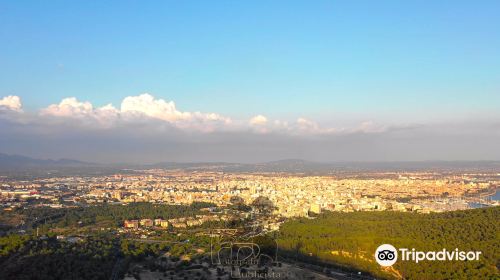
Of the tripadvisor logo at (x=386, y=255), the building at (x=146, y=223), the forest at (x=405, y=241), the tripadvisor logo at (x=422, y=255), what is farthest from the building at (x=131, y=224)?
the tripadvisor logo at (x=422, y=255)

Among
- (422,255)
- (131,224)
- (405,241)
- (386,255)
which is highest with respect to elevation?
(405,241)

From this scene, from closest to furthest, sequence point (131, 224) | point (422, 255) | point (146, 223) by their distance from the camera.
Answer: point (422, 255) < point (131, 224) < point (146, 223)

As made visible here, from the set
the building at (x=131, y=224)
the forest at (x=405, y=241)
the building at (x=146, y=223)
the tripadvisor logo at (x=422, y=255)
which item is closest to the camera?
the forest at (x=405, y=241)

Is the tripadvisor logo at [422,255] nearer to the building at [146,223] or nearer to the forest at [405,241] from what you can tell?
the forest at [405,241]

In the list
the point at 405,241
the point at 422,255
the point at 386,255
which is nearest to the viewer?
the point at 422,255

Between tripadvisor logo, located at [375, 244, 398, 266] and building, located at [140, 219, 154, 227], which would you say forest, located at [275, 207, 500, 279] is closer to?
tripadvisor logo, located at [375, 244, 398, 266]

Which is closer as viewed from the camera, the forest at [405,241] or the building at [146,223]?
the forest at [405,241]

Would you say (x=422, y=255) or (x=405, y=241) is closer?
(x=422, y=255)

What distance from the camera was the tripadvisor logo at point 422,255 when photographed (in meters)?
29.2

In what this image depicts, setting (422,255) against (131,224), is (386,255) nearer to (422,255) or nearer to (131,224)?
(422,255)

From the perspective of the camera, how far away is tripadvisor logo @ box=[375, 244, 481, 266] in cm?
2920

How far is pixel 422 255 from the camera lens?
2997 cm

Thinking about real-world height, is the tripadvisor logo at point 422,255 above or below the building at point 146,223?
above

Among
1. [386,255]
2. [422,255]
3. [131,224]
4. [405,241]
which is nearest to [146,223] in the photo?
[131,224]
